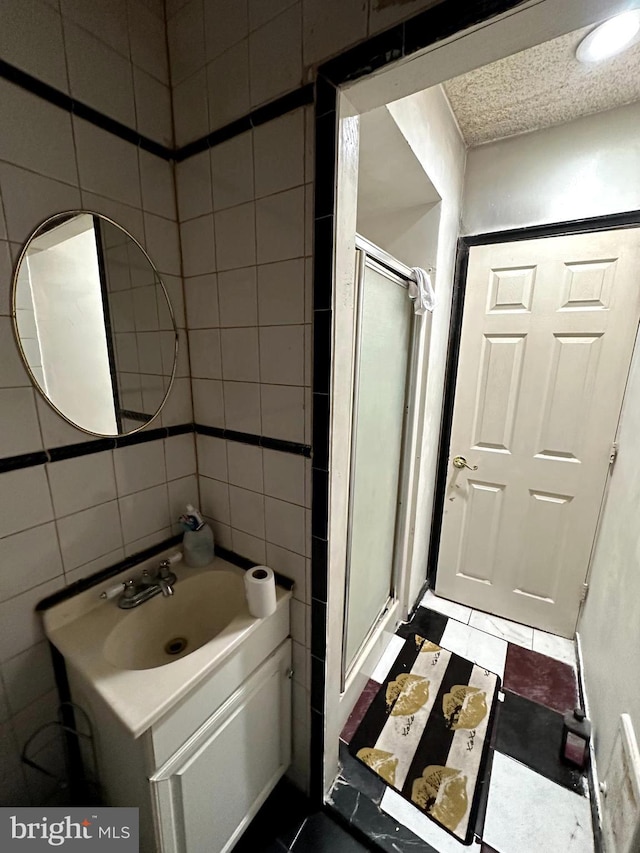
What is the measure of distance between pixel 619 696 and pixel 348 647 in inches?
34.8

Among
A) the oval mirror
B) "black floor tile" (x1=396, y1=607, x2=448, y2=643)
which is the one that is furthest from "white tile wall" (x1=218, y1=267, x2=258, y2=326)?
"black floor tile" (x1=396, y1=607, x2=448, y2=643)

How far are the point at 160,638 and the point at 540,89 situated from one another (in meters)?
2.40

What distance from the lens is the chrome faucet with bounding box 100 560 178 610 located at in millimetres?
968

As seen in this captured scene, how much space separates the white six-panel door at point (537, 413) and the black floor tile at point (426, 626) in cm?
24

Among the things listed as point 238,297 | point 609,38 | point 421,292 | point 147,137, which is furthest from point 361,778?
point 609,38

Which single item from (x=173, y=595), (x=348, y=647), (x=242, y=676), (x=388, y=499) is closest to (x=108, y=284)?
(x=173, y=595)

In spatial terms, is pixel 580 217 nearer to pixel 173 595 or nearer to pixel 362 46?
pixel 362 46

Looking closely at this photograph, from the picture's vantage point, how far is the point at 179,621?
108 cm

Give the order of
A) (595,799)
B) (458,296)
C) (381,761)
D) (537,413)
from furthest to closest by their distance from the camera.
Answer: (458,296)
(537,413)
(381,761)
(595,799)

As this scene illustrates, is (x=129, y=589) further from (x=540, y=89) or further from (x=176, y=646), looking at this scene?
(x=540, y=89)

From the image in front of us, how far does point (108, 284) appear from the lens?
939 mm

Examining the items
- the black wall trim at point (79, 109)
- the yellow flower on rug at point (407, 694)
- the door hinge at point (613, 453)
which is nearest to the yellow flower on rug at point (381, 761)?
the yellow flower on rug at point (407, 694)

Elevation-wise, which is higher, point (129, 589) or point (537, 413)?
point (537, 413)

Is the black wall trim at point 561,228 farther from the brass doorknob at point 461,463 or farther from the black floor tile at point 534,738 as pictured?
the black floor tile at point 534,738
